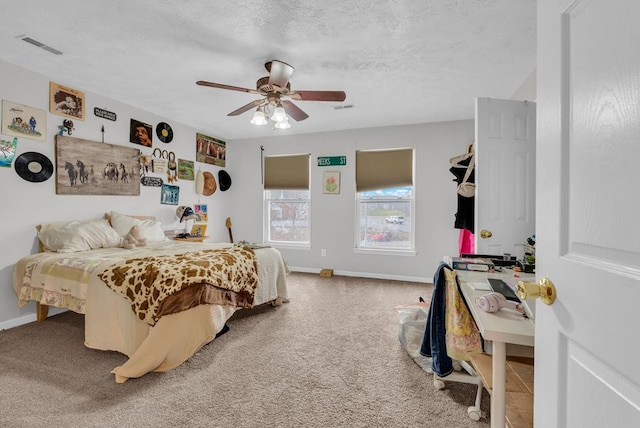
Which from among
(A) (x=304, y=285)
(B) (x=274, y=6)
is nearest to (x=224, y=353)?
(A) (x=304, y=285)

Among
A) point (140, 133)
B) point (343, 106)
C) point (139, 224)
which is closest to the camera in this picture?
point (139, 224)

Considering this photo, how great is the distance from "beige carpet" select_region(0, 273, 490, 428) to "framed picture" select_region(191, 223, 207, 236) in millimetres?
2122

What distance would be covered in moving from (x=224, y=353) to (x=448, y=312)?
1.71 metres

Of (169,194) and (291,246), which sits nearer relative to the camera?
(169,194)

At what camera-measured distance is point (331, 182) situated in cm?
500

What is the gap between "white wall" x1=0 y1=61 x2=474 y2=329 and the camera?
2.86 meters

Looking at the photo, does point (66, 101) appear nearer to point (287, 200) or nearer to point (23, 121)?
point (23, 121)

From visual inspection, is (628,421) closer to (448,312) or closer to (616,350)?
(616,350)

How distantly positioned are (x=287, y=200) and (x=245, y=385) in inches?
147

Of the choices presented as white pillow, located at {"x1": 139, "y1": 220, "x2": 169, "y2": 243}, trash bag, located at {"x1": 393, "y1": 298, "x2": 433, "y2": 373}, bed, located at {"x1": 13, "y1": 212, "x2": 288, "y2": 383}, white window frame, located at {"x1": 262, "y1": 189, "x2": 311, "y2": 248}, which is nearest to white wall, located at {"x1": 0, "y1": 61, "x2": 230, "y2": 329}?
bed, located at {"x1": 13, "y1": 212, "x2": 288, "y2": 383}

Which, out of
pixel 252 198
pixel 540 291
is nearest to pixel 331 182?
pixel 252 198

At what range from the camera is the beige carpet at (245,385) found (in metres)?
1.63

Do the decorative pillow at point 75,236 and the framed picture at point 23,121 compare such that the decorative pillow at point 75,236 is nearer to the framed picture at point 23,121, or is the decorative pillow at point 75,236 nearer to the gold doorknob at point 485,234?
the framed picture at point 23,121

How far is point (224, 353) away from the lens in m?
2.33
